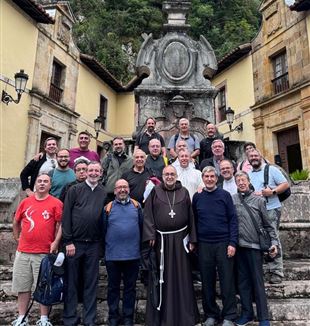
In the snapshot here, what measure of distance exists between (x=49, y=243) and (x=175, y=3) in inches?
293

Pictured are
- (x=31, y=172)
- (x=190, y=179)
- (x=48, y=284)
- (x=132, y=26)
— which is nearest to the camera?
(x=48, y=284)

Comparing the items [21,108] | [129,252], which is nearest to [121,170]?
[129,252]

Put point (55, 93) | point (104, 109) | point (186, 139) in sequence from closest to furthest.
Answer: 1. point (186, 139)
2. point (55, 93)
3. point (104, 109)

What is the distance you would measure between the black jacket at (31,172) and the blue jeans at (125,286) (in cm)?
180

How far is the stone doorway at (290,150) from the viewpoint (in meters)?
14.8

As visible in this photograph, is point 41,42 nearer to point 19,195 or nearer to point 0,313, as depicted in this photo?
point 19,195

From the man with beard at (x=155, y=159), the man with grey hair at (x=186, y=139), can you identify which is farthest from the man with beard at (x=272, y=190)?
the man with grey hair at (x=186, y=139)

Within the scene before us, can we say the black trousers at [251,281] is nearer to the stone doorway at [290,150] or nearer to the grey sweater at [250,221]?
the grey sweater at [250,221]

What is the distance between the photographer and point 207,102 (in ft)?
26.0

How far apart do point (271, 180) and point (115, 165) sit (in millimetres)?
2090

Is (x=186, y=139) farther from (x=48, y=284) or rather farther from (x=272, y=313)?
(x=48, y=284)

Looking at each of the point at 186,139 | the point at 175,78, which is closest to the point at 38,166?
the point at 186,139

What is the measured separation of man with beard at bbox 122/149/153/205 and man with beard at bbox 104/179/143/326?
1.90ft

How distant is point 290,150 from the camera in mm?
15195
